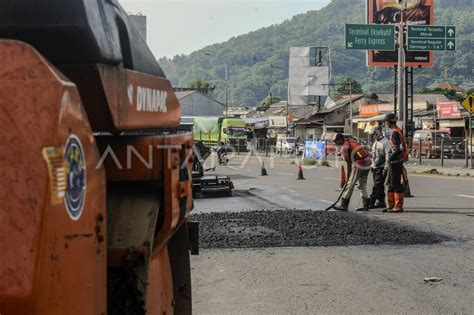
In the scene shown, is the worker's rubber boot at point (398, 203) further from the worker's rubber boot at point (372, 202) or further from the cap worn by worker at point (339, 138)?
the cap worn by worker at point (339, 138)

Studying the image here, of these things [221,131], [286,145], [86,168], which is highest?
[221,131]

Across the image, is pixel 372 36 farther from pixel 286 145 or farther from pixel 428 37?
pixel 286 145

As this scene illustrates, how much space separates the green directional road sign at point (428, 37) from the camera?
120 feet

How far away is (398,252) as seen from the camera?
862 centimetres

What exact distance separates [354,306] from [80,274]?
4.05m

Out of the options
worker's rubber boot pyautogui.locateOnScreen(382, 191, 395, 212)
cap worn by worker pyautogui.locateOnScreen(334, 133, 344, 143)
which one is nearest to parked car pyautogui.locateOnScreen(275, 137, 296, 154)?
cap worn by worker pyautogui.locateOnScreen(334, 133, 344, 143)

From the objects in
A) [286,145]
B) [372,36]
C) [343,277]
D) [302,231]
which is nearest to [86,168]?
[343,277]

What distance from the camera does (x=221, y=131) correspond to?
6372 cm

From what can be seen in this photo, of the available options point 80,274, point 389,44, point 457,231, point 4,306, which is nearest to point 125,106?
point 80,274

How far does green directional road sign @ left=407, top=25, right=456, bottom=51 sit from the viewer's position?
120 ft

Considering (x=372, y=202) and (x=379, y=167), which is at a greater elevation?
(x=379, y=167)

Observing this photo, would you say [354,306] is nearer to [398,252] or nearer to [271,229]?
[398,252]

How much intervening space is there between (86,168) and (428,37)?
120 ft

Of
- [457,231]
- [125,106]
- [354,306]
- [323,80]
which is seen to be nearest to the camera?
[125,106]
